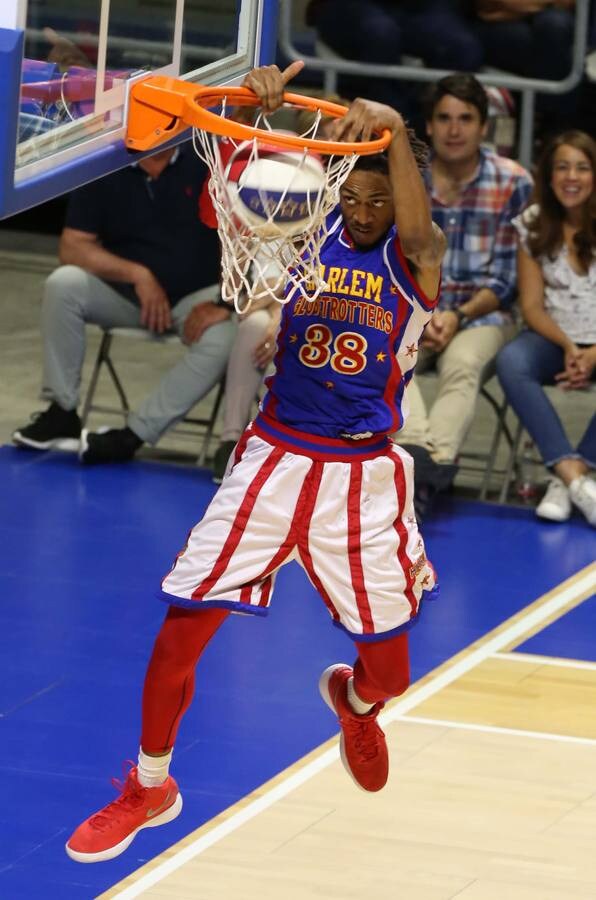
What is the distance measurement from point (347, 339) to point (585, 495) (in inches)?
138

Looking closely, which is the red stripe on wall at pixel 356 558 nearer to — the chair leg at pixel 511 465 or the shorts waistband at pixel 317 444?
the shorts waistband at pixel 317 444

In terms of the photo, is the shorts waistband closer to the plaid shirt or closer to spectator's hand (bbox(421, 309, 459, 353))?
spectator's hand (bbox(421, 309, 459, 353))

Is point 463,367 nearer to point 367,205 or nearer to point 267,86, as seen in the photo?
point 367,205

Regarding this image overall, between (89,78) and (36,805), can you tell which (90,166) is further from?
(36,805)

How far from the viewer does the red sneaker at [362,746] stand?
471 cm

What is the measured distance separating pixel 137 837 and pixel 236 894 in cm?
43

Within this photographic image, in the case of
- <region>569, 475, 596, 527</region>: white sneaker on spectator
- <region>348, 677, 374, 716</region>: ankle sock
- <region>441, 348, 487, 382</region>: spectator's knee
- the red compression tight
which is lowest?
<region>569, 475, 596, 527</region>: white sneaker on spectator

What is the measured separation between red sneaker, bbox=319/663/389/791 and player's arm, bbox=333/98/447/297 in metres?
1.18

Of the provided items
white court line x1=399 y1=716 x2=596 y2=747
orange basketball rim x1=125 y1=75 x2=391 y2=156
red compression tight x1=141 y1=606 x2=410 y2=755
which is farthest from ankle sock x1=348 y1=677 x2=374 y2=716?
orange basketball rim x1=125 y1=75 x2=391 y2=156

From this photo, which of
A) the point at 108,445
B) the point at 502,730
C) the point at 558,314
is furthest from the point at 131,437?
the point at 502,730

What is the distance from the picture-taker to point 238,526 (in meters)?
4.43

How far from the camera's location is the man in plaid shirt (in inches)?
316

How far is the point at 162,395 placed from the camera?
27.1 feet

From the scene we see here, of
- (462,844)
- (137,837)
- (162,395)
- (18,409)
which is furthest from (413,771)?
(18,409)
